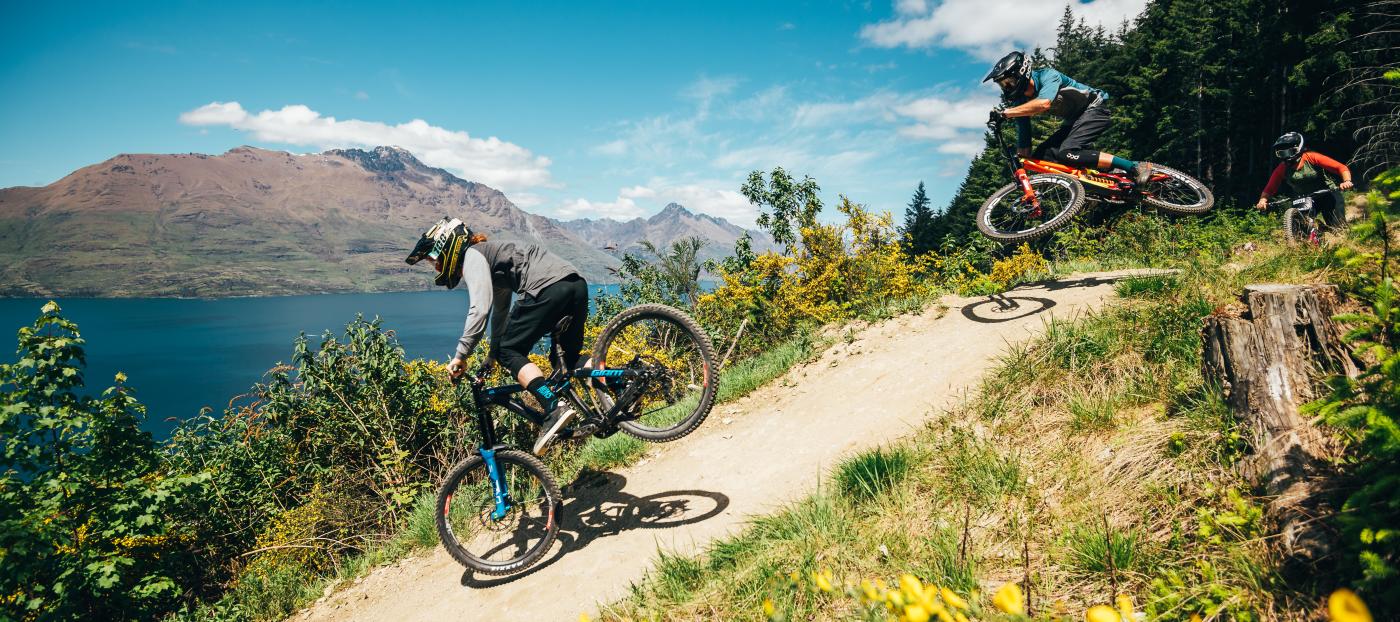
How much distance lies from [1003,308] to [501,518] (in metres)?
7.55

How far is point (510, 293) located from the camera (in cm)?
557

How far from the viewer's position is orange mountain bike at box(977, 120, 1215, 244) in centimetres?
809

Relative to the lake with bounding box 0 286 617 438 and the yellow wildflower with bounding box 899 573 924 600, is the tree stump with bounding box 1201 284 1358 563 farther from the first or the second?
the lake with bounding box 0 286 617 438

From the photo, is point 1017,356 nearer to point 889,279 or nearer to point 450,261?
point 450,261

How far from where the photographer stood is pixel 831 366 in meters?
8.91

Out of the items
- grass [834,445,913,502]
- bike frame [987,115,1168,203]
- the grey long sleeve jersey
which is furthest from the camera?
bike frame [987,115,1168,203]

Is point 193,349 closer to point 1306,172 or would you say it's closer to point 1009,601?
point 1009,601

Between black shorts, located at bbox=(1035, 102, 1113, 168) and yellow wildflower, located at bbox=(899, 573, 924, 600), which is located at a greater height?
black shorts, located at bbox=(1035, 102, 1113, 168)

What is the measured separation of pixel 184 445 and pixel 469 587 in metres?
17.2

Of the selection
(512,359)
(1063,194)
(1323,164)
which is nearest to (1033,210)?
(1063,194)

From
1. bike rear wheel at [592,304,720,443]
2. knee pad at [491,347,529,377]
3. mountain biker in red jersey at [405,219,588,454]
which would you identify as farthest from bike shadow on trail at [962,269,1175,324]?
knee pad at [491,347,529,377]

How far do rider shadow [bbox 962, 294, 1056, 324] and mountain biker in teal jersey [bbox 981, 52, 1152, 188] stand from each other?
2120 mm

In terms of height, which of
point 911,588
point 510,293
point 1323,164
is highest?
point 1323,164

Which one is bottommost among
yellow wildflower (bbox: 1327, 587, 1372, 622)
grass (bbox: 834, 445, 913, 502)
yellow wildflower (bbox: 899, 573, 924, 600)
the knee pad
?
grass (bbox: 834, 445, 913, 502)
